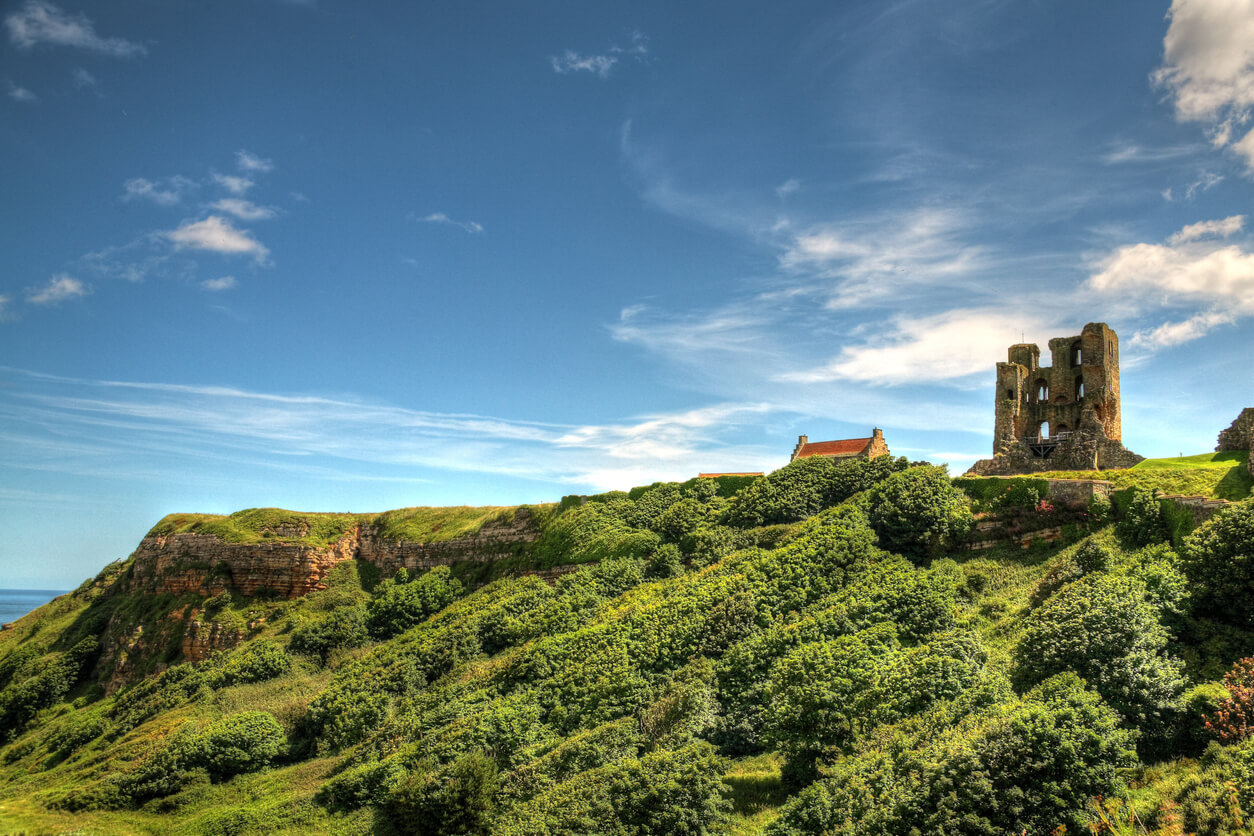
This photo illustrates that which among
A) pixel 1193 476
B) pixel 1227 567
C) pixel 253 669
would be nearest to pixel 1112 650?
pixel 1227 567

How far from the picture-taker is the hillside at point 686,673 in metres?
20.7

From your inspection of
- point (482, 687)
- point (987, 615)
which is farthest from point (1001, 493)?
point (482, 687)

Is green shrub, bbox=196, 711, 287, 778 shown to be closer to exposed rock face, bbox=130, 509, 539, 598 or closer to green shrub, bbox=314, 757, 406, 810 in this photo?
green shrub, bbox=314, 757, 406, 810

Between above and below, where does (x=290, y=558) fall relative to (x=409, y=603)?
above

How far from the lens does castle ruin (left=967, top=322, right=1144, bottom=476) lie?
43781 mm

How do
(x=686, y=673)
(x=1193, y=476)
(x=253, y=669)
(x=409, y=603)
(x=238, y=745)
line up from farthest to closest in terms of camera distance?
(x=409, y=603) < (x=253, y=669) < (x=238, y=745) < (x=686, y=673) < (x=1193, y=476)

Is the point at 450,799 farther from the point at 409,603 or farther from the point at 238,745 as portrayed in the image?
the point at 409,603

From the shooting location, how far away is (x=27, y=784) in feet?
155

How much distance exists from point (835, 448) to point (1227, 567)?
34.4 metres

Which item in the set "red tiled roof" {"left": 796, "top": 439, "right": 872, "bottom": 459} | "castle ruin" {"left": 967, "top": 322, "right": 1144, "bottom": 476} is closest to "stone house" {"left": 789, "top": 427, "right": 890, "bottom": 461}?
"red tiled roof" {"left": 796, "top": 439, "right": 872, "bottom": 459}

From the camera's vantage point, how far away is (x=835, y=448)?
192 ft

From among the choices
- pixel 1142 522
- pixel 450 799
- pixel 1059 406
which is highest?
pixel 1059 406

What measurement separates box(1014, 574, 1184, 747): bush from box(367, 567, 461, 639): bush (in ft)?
139

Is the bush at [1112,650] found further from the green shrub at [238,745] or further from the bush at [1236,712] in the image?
the green shrub at [238,745]
